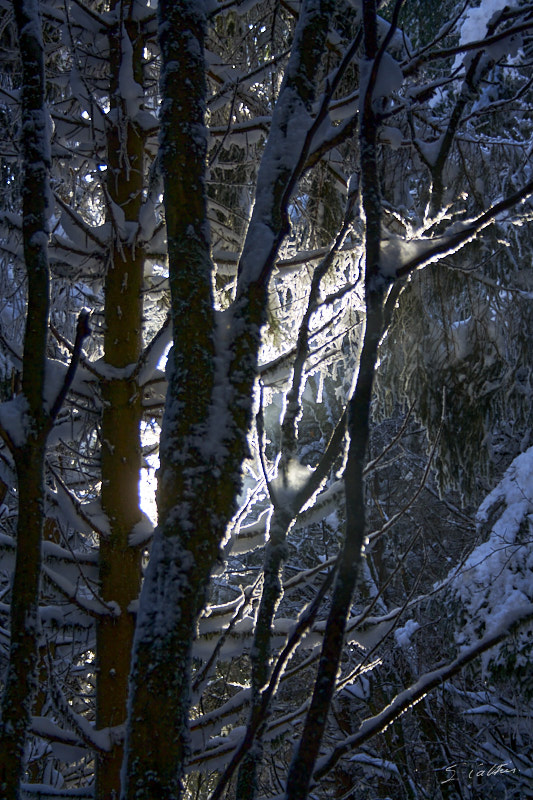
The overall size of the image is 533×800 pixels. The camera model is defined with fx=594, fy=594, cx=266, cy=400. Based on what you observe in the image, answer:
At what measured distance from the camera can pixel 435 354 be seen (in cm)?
482

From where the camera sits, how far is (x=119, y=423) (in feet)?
9.39

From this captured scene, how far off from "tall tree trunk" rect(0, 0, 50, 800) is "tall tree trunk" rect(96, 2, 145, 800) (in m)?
1.18

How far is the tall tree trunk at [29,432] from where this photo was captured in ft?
3.19

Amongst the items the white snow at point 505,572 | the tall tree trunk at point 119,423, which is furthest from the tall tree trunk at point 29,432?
the white snow at point 505,572

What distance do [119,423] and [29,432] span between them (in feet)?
5.79

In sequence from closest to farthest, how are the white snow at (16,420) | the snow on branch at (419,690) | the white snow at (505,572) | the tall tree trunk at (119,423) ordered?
the snow on branch at (419,690), the white snow at (16,420), the tall tree trunk at (119,423), the white snow at (505,572)

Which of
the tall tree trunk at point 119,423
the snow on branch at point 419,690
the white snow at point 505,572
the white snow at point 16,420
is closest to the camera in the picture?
the snow on branch at point 419,690

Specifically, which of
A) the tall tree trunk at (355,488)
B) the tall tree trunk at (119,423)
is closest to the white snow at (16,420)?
the tall tree trunk at (355,488)

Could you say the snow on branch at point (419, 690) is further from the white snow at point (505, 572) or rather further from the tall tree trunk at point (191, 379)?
the white snow at point (505, 572)

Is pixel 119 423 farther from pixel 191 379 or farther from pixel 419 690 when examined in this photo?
pixel 419 690

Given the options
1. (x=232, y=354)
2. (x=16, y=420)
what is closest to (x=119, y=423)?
(x=16, y=420)

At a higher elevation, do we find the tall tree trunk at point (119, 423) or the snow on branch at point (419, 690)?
the tall tree trunk at point (119, 423)

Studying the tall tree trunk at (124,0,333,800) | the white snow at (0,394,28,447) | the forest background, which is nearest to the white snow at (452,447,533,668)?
Answer: the forest background

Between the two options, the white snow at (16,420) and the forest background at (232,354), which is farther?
the white snow at (16,420)
